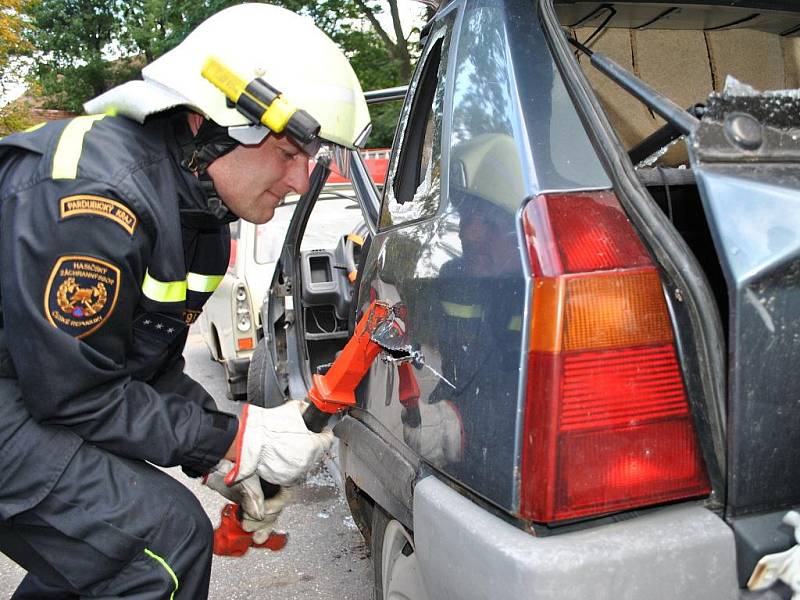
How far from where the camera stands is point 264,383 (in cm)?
394

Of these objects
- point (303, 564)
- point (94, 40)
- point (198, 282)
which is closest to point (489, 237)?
point (198, 282)

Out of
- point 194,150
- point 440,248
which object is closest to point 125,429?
point 194,150

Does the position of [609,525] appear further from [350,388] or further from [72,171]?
[72,171]

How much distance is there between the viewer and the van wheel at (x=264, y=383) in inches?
147

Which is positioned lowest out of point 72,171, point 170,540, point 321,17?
point 170,540

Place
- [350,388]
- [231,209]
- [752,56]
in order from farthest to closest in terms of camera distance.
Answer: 1. [752,56]
2. [350,388]
3. [231,209]

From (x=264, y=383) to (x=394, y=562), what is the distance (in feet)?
7.46

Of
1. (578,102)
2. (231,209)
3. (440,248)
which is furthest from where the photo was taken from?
(231,209)

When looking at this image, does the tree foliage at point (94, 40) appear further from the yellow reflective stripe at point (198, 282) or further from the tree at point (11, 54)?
the yellow reflective stripe at point (198, 282)

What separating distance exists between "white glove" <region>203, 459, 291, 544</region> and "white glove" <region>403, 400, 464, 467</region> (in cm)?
55

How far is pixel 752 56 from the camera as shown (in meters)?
2.87

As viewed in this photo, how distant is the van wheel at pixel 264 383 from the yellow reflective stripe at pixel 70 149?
2269 millimetres

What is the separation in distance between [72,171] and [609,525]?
1233mm

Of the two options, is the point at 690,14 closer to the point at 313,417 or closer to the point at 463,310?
the point at 463,310
